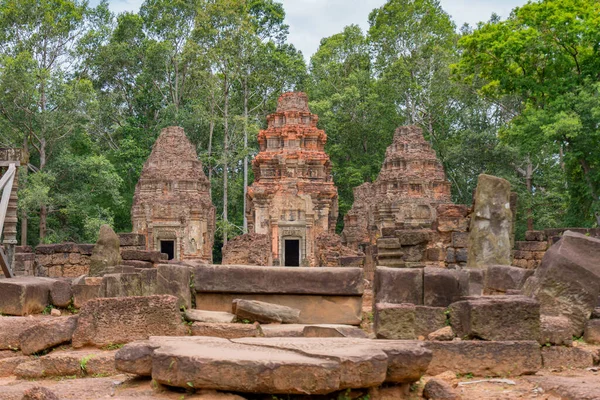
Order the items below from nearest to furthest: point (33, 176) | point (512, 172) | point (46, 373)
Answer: point (46, 373) → point (33, 176) → point (512, 172)

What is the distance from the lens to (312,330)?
21.7ft

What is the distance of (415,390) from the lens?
520 cm

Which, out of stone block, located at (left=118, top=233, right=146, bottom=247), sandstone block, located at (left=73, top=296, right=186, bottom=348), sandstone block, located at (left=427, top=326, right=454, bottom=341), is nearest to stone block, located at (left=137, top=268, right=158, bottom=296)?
sandstone block, located at (left=73, top=296, right=186, bottom=348)

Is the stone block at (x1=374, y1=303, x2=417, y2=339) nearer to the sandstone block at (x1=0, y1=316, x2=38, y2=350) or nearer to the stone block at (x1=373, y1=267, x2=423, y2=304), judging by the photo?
the stone block at (x1=373, y1=267, x2=423, y2=304)

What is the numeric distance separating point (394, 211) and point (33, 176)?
15.6 m

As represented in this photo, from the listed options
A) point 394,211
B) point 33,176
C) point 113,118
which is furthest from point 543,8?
point 113,118

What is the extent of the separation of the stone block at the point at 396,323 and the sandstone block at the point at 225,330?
4.03 ft

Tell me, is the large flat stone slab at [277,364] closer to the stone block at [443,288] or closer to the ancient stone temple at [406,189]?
the stone block at [443,288]

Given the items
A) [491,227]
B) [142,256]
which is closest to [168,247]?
[142,256]

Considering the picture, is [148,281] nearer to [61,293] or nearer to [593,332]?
[61,293]

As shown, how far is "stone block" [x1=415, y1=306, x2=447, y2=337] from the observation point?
23.0ft

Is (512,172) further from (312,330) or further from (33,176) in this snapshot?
(312,330)

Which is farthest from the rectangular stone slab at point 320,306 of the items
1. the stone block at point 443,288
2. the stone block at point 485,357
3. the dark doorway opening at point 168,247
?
the dark doorway opening at point 168,247

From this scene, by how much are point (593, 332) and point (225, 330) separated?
12.4ft
